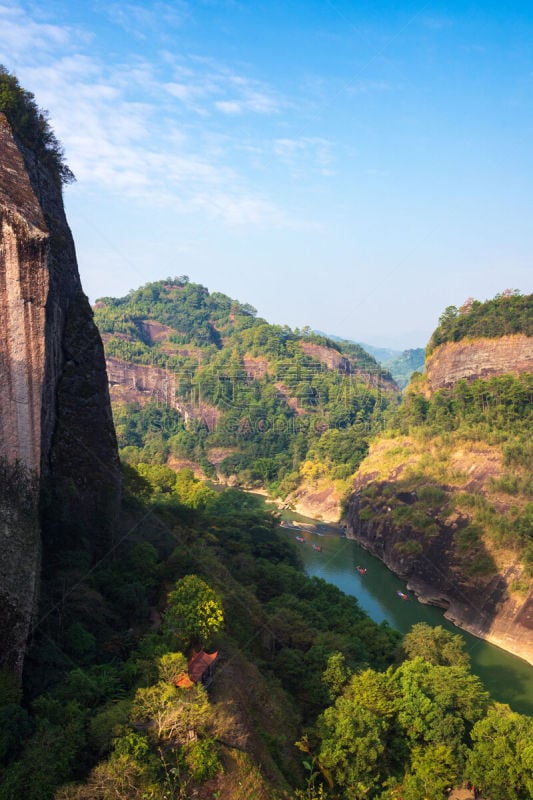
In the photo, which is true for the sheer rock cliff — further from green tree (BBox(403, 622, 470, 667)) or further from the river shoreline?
green tree (BBox(403, 622, 470, 667))

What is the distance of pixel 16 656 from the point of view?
9.80m

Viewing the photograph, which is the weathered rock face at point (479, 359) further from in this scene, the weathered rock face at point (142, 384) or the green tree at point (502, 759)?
the weathered rock face at point (142, 384)

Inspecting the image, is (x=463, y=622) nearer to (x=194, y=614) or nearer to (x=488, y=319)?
(x=194, y=614)

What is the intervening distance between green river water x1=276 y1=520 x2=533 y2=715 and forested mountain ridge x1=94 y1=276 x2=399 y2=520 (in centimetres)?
792

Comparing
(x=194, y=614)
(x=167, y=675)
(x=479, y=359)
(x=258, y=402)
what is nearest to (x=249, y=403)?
(x=258, y=402)

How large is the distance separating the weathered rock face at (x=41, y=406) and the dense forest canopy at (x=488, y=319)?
114 feet

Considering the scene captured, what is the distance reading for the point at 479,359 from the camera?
44.0 meters

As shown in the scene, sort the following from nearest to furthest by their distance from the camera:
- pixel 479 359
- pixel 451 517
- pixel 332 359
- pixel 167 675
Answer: pixel 167 675 < pixel 451 517 < pixel 479 359 < pixel 332 359

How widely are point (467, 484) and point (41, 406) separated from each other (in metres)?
29.4

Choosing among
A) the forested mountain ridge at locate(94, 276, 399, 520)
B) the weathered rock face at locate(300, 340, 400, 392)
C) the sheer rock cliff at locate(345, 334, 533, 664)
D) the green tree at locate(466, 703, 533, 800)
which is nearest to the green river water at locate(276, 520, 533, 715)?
the sheer rock cliff at locate(345, 334, 533, 664)

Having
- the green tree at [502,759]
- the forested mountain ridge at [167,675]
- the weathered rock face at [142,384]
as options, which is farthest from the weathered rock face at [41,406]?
the weathered rock face at [142,384]

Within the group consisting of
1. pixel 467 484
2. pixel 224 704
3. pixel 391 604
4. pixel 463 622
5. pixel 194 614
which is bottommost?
pixel 391 604

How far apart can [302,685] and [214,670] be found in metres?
3.69

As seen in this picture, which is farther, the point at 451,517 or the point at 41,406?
the point at 451,517
